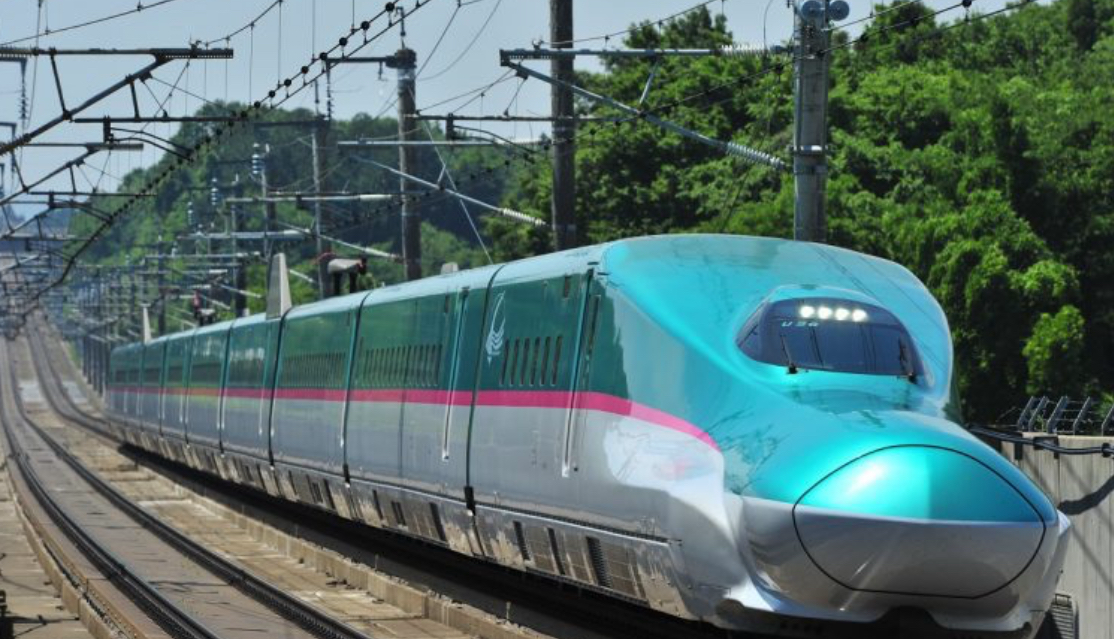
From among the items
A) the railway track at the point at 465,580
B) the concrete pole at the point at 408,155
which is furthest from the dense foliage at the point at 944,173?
the railway track at the point at 465,580

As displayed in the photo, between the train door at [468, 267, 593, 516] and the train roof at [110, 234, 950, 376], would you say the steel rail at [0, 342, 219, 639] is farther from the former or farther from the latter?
the train roof at [110, 234, 950, 376]

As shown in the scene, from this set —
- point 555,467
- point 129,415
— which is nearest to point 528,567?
point 555,467

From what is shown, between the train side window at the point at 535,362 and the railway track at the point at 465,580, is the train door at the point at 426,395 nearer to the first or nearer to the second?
the railway track at the point at 465,580

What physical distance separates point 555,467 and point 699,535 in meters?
3.93

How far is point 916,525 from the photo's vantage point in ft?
43.5

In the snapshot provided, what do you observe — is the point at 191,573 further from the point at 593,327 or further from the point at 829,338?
the point at 829,338

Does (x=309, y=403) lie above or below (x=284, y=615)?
above

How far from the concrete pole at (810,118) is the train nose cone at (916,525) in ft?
26.9

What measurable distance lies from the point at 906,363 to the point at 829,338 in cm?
55

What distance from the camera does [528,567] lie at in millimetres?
20000

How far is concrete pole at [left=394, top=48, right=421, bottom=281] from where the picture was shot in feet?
141

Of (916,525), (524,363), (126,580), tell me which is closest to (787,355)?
(916,525)

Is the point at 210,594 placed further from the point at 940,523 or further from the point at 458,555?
the point at 940,523

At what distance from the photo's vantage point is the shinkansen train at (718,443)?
1345 cm
